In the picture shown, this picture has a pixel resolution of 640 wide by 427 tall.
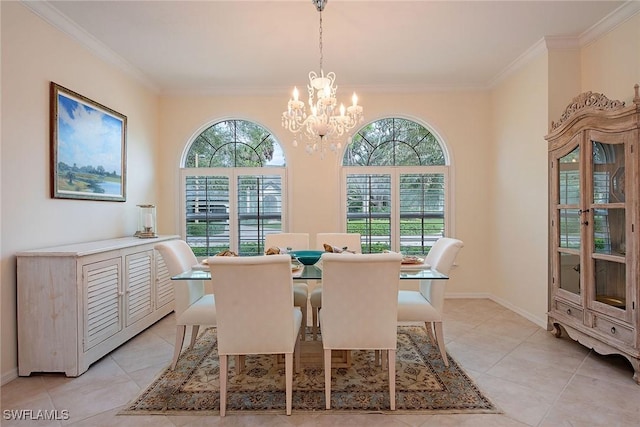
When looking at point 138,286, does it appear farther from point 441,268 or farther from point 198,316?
point 441,268

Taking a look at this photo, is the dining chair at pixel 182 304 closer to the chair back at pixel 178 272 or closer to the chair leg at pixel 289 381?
the chair back at pixel 178 272

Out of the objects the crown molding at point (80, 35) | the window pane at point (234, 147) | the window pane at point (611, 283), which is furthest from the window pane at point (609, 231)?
the crown molding at point (80, 35)

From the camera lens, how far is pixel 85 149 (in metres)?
3.12

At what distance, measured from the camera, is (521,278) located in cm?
382

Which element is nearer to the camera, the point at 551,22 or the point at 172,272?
the point at 172,272

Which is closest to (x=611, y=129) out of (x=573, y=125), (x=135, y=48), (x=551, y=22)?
(x=573, y=125)

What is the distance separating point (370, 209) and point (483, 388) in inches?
102

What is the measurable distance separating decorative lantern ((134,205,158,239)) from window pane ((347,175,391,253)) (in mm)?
2370

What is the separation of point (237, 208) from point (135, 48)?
209cm

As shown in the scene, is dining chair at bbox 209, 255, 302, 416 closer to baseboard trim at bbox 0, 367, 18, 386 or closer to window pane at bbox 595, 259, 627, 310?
baseboard trim at bbox 0, 367, 18, 386

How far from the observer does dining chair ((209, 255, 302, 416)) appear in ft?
6.19

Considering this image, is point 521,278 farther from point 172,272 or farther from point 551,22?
point 172,272

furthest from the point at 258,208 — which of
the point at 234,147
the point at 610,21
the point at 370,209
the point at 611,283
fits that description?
the point at 610,21

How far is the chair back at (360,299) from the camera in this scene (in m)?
Result: 1.93
